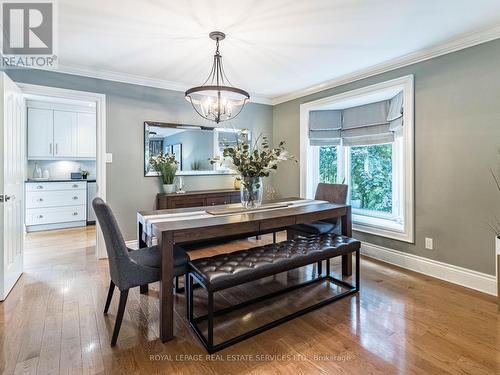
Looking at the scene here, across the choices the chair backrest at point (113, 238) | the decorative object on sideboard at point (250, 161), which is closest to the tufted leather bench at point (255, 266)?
the chair backrest at point (113, 238)

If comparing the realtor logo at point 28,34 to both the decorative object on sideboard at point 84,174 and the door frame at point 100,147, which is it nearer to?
the door frame at point 100,147

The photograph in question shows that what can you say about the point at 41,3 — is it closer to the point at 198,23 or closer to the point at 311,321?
the point at 198,23

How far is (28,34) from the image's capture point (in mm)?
2527

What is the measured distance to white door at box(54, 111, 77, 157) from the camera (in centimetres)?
527

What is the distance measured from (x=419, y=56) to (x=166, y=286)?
3409 mm

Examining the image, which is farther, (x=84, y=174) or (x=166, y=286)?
(x=84, y=174)

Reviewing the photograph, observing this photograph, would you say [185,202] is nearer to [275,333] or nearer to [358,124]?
[275,333]

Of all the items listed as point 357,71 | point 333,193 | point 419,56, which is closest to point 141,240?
point 333,193

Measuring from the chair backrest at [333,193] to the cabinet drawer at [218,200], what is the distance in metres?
1.40

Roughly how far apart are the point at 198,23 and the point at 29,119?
440 cm

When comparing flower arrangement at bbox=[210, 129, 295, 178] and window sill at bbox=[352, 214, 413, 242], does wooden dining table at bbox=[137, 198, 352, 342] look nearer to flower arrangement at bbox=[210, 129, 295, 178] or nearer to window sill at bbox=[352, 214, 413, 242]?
flower arrangement at bbox=[210, 129, 295, 178]

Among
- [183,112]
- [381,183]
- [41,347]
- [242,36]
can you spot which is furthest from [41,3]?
[381,183]

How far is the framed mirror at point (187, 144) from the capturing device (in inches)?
157

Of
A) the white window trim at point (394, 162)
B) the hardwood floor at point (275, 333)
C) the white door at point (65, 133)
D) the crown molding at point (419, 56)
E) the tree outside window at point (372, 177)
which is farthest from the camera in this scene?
the white door at point (65, 133)
